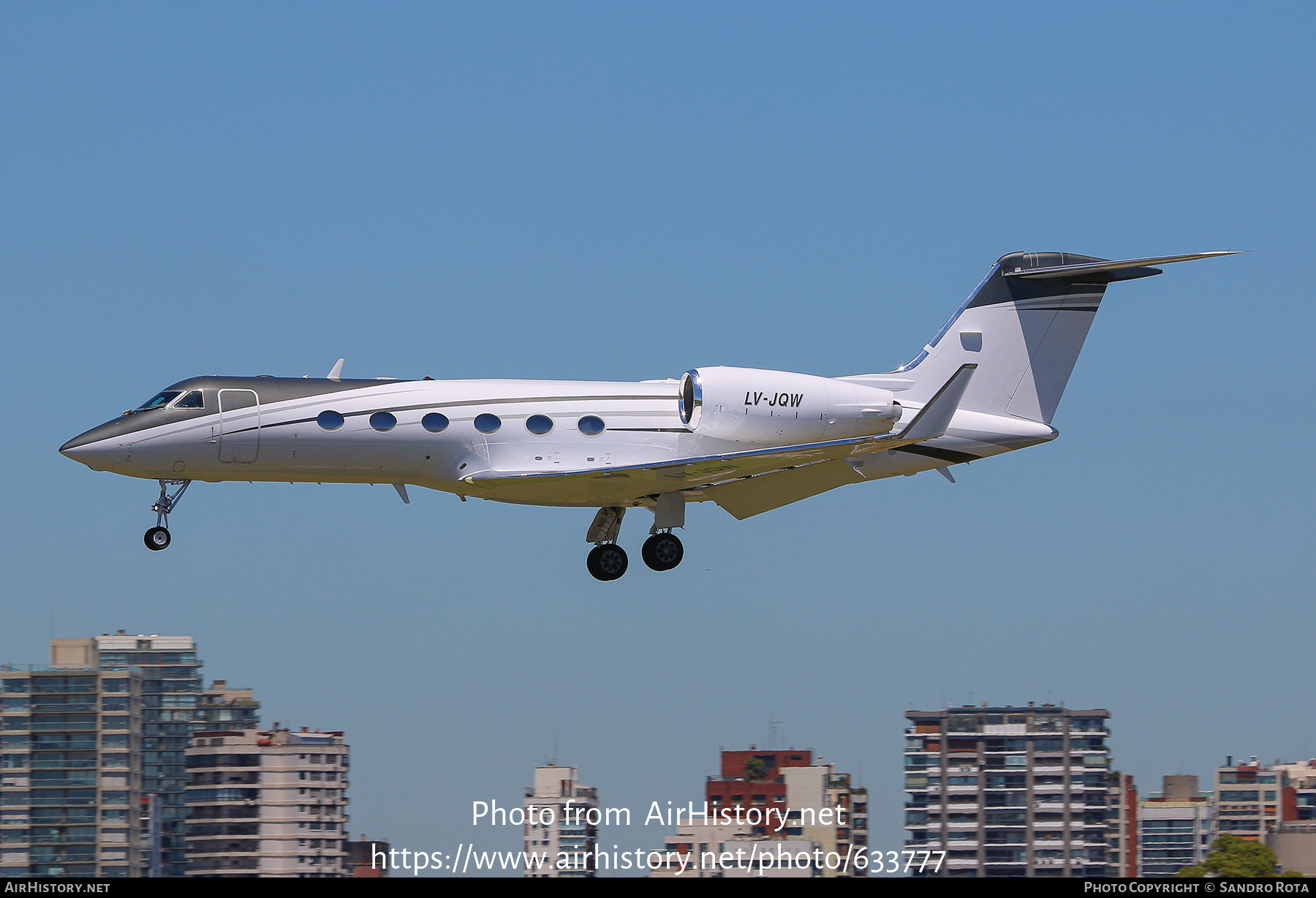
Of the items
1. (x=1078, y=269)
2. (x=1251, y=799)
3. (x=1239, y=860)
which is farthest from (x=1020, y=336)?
(x=1251, y=799)

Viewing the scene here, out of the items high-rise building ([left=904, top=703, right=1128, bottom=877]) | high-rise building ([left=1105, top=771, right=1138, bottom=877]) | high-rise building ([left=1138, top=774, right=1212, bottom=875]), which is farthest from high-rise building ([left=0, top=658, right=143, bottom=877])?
high-rise building ([left=1138, top=774, right=1212, bottom=875])

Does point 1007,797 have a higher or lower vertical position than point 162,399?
lower

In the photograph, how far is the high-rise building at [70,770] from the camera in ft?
252

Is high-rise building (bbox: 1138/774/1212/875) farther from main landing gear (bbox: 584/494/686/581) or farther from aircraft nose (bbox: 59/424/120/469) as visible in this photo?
aircraft nose (bbox: 59/424/120/469)

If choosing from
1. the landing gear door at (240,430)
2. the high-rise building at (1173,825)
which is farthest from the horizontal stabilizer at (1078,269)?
the high-rise building at (1173,825)

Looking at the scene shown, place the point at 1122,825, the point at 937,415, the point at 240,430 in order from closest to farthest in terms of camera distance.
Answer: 1. the point at 937,415
2. the point at 240,430
3. the point at 1122,825

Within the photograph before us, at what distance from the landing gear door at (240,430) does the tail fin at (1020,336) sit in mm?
10419

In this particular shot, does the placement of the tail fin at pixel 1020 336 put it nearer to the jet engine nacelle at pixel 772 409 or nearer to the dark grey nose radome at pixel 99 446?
the jet engine nacelle at pixel 772 409

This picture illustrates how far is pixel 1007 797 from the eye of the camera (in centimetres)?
7925

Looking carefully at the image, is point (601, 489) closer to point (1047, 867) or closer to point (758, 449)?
point (758, 449)

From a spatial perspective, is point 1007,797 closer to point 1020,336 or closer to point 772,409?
point 1020,336

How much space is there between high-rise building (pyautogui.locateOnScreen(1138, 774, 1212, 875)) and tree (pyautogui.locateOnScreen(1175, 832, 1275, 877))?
1916cm

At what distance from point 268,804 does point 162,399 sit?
46395 millimetres
